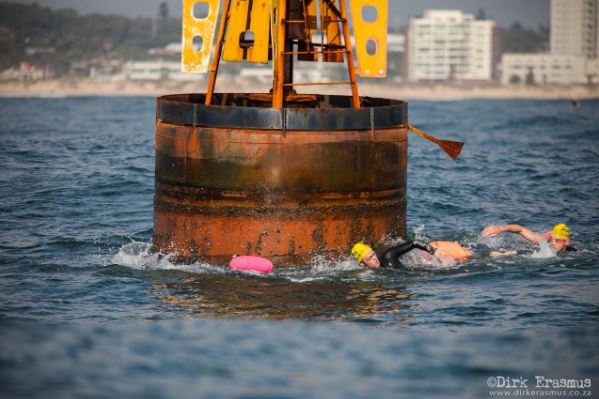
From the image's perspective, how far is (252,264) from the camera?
16.4 meters

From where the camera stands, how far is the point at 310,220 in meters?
16.6

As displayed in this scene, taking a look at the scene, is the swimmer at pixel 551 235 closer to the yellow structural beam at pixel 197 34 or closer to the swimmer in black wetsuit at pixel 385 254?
the swimmer in black wetsuit at pixel 385 254

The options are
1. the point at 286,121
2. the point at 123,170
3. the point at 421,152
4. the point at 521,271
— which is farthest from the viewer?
the point at 421,152

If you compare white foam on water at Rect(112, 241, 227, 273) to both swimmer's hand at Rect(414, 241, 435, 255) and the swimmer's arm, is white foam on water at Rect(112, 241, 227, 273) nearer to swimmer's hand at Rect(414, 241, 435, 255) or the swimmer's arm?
swimmer's hand at Rect(414, 241, 435, 255)

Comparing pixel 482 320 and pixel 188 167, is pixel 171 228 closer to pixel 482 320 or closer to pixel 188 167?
pixel 188 167

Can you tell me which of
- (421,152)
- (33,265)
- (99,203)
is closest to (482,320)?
(33,265)

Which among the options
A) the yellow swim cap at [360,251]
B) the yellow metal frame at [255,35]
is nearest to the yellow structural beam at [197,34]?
the yellow metal frame at [255,35]

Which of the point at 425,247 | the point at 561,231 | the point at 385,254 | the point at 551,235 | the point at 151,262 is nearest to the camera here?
the point at 385,254

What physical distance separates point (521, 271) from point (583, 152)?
2407cm

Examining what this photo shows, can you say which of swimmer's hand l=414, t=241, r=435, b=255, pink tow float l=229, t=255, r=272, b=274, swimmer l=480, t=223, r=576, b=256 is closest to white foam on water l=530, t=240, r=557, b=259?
swimmer l=480, t=223, r=576, b=256

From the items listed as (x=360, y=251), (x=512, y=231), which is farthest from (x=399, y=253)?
(x=512, y=231)

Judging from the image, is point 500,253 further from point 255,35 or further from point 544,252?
point 255,35

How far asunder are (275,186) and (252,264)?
115cm

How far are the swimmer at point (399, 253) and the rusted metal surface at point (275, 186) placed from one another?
339mm
